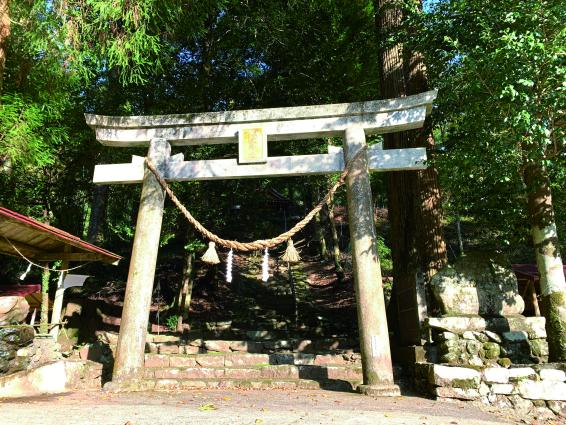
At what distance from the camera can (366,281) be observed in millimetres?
5609

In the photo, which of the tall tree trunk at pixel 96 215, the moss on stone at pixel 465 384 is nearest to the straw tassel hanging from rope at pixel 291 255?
the moss on stone at pixel 465 384

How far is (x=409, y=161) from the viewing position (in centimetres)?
625

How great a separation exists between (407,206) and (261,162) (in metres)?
2.87

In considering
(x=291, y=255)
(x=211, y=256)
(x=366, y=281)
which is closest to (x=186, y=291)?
(x=211, y=256)

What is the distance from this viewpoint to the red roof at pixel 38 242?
6.09 m

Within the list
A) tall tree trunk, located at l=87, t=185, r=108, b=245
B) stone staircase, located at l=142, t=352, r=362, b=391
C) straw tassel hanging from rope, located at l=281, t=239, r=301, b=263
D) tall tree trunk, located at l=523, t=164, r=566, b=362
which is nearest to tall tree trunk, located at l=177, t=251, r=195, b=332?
tall tree trunk, located at l=87, t=185, r=108, b=245

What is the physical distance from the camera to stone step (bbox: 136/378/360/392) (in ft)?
18.5

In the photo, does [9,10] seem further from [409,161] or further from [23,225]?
[409,161]

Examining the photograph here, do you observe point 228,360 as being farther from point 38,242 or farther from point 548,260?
point 548,260

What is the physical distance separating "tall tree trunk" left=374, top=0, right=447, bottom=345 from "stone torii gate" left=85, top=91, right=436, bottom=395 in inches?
49.7

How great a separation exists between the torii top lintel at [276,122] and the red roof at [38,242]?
175cm

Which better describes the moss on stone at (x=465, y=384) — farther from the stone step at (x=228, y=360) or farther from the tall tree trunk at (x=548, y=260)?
the stone step at (x=228, y=360)

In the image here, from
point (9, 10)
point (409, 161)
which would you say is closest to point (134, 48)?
point (9, 10)

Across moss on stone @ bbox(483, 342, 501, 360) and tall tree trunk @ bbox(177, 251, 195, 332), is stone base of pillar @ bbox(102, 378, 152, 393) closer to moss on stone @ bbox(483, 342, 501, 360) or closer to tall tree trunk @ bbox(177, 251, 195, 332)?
moss on stone @ bbox(483, 342, 501, 360)
